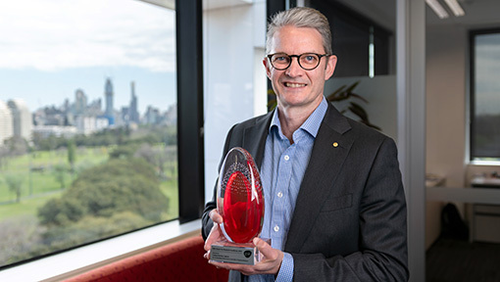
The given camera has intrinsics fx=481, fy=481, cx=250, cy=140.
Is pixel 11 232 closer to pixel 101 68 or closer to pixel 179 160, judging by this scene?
pixel 101 68

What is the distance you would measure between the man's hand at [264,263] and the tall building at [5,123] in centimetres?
325

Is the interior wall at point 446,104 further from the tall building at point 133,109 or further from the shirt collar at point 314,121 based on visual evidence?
the tall building at point 133,109

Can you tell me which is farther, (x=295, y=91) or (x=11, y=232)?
(x=11, y=232)

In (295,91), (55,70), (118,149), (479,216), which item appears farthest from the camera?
(118,149)

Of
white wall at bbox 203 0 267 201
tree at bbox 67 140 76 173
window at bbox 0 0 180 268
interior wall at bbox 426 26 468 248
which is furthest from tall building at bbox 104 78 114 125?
interior wall at bbox 426 26 468 248

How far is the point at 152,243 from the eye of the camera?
2443 mm

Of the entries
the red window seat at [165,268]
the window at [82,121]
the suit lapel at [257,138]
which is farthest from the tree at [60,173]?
the suit lapel at [257,138]

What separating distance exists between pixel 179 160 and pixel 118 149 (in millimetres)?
2933

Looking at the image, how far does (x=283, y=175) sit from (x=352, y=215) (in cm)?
21

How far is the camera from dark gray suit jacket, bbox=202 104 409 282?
1.19m

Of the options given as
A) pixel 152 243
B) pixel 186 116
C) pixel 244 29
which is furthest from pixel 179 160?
pixel 244 29

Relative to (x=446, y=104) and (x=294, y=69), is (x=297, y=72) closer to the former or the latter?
(x=294, y=69)

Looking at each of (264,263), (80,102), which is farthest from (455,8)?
(80,102)

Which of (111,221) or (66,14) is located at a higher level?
(66,14)
